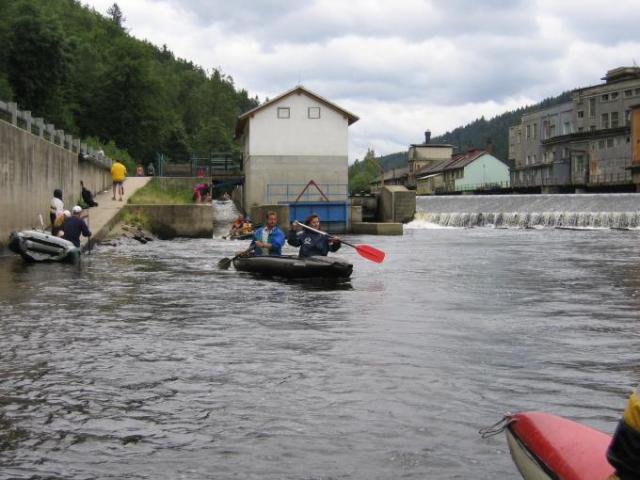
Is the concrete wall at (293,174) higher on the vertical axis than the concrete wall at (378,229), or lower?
higher

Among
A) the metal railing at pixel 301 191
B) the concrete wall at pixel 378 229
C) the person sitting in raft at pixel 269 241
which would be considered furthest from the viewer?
the metal railing at pixel 301 191

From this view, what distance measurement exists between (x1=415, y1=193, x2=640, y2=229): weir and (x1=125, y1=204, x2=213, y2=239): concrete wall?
17.8m

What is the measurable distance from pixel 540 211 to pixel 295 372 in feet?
128

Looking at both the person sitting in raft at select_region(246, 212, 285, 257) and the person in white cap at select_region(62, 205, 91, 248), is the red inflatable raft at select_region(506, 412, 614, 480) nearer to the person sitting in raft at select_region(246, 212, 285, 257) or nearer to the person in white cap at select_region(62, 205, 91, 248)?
the person sitting in raft at select_region(246, 212, 285, 257)

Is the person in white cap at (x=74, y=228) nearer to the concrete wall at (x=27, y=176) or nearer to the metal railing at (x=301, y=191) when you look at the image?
the concrete wall at (x=27, y=176)

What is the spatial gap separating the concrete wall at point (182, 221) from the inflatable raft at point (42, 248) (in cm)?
1326

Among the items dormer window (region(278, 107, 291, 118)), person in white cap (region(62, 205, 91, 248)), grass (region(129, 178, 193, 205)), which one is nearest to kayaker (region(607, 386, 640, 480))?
person in white cap (region(62, 205, 91, 248))

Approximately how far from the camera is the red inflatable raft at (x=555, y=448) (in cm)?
378

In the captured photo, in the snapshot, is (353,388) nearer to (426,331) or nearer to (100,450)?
(100,450)

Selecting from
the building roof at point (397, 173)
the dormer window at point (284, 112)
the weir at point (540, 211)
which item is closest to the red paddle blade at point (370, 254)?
the weir at point (540, 211)

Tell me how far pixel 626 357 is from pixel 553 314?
3.20 meters

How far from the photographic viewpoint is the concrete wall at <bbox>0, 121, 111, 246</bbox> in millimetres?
20562

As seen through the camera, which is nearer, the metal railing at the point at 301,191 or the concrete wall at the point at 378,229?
the concrete wall at the point at 378,229

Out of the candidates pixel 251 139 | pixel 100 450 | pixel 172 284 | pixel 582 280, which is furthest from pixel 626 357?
pixel 251 139
